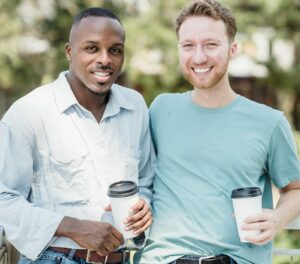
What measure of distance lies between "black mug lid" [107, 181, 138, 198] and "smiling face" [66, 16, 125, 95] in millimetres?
469

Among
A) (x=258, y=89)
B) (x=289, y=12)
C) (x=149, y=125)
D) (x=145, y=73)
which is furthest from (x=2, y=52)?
(x=149, y=125)

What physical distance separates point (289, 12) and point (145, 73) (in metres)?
3.33

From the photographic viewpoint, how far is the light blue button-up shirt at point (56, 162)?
258cm

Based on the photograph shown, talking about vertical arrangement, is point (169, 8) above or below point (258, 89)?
above

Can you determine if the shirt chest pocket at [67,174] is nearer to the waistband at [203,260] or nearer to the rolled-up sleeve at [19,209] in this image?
the rolled-up sleeve at [19,209]

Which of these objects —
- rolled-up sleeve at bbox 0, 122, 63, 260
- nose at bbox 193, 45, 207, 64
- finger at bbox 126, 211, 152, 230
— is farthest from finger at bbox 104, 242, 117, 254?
nose at bbox 193, 45, 207, 64

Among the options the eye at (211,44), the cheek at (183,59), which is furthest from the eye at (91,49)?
the eye at (211,44)

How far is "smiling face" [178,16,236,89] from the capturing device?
9.15 ft

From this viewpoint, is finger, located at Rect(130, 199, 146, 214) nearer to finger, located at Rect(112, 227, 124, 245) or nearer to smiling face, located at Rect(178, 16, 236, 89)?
finger, located at Rect(112, 227, 124, 245)

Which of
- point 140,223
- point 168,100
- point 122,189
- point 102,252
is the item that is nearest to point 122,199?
point 122,189

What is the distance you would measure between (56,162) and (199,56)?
761 millimetres

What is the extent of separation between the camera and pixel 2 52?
13.5 meters

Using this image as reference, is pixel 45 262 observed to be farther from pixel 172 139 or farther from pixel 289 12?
pixel 289 12

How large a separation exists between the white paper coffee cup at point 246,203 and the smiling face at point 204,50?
22.2 inches
